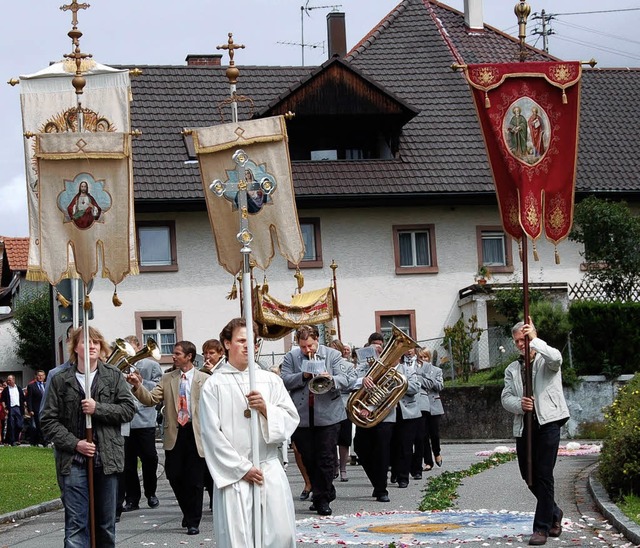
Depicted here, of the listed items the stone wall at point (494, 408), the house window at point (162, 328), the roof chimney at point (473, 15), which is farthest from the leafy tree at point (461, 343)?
the roof chimney at point (473, 15)

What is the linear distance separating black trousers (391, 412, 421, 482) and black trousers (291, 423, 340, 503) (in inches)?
102

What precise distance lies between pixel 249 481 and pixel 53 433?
1.95 m

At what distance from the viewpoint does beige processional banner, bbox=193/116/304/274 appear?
11.8m

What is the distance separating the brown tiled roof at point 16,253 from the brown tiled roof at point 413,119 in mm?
25251

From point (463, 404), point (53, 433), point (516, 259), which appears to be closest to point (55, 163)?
point (53, 433)

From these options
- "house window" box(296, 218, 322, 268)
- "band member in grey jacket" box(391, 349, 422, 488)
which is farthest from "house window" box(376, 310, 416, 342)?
"band member in grey jacket" box(391, 349, 422, 488)

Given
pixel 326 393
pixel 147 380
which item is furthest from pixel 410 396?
pixel 147 380

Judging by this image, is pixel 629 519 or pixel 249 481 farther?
pixel 629 519

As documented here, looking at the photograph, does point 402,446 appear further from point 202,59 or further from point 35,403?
point 202,59

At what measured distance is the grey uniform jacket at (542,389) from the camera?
39.7ft

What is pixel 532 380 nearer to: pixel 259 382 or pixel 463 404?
pixel 259 382

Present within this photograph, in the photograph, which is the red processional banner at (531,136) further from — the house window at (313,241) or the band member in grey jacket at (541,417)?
the house window at (313,241)

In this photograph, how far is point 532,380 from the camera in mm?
12297

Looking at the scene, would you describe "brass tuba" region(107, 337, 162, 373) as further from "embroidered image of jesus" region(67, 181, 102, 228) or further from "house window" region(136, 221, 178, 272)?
"house window" region(136, 221, 178, 272)
